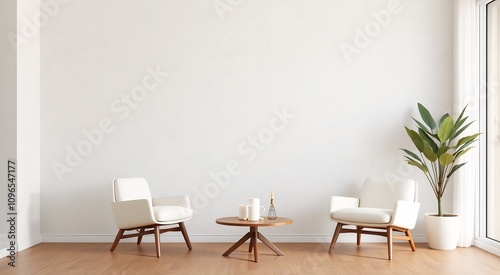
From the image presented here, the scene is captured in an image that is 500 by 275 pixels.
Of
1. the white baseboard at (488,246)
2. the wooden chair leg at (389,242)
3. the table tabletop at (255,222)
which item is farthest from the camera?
the white baseboard at (488,246)

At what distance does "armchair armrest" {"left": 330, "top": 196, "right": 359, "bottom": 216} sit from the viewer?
5.78m

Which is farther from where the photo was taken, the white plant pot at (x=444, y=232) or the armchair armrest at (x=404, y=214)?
the white plant pot at (x=444, y=232)

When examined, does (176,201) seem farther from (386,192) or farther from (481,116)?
(481,116)

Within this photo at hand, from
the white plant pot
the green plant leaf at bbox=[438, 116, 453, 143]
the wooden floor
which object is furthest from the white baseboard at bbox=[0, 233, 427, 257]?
the green plant leaf at bbox=[438, 116, 453, 143]

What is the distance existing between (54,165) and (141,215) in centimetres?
148

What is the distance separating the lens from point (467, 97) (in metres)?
6.11

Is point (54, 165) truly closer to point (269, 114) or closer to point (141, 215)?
point (141, 215)

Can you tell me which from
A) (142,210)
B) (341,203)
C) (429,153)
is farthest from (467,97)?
(142,210)

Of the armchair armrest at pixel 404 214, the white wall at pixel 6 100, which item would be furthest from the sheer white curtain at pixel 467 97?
the white wall at pixel 6 100

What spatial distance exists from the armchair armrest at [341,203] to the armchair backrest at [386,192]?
10 centimetres

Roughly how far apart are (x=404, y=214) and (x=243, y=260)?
1524 mm

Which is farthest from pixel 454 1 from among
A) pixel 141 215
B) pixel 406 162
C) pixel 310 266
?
pixel 141 215

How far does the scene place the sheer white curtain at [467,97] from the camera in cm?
603

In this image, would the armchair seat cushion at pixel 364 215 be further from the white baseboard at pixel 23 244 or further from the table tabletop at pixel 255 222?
the white baseboard at pixel 23 244
